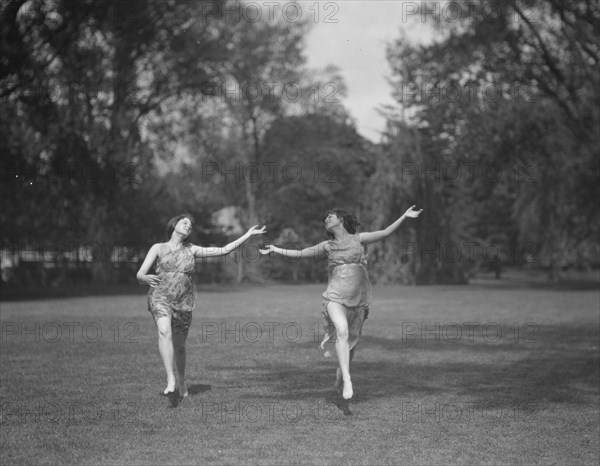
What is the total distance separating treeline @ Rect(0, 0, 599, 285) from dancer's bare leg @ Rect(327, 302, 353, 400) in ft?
84.8

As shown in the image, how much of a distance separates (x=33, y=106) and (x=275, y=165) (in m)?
23.5

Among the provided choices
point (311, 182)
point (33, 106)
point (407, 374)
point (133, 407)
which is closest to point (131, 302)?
point (33, 106)

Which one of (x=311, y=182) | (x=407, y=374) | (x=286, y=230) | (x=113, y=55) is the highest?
(x=113, y=55)

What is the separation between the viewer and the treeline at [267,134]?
33781 millimetres

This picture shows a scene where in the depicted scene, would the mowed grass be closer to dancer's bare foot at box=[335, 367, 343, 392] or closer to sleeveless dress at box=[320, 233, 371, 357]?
dancer's bare foot at box=[335, 367, 343, 392]

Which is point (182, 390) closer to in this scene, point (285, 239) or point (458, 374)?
point (458, 374)

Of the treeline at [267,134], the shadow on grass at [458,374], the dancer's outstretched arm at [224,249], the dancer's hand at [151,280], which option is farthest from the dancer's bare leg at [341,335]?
the treeline at [267,134]

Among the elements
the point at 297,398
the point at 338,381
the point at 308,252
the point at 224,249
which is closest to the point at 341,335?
the point at 338,381

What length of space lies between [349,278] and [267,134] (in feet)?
146

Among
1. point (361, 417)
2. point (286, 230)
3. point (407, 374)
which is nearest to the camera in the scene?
point (361, 417)

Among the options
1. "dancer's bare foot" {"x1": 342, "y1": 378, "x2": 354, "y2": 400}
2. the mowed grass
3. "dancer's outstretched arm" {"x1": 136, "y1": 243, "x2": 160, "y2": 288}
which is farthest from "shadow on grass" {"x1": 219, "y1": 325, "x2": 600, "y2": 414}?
"dancer's outstretched arm" {"x1": 136, "y1": 243, "x2": 160, "y2": 288}

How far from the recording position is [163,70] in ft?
136

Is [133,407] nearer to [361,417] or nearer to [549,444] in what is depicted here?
[361,417]

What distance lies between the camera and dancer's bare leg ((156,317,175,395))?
369 inches
